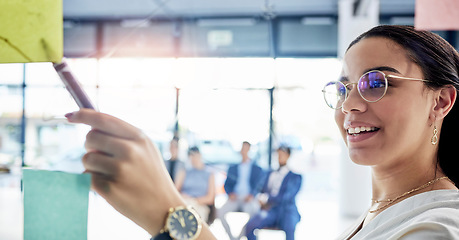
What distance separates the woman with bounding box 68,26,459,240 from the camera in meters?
0.59

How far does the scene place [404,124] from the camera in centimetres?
62

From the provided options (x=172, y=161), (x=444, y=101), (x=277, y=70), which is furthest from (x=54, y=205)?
(x=277, y=70)

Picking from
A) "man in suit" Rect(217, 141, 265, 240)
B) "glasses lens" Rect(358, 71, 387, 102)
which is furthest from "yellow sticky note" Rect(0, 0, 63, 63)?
"man in suit" Rect(217, 141, 265, 240)

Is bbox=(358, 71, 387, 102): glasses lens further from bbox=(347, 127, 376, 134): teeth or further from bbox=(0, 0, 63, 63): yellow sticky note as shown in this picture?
bbox=(0, 0, 63, 63): yellow sticky note

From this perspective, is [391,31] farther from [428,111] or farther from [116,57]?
[116,57]

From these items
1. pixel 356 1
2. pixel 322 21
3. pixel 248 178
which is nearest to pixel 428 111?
pixel 248 178

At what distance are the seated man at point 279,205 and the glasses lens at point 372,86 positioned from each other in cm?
220

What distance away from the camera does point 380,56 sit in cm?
63

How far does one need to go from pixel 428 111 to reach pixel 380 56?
4.6 inches

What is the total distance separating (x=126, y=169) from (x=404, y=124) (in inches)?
17.0

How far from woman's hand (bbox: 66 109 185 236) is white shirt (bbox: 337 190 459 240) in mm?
302

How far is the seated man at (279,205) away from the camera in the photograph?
2773 mm

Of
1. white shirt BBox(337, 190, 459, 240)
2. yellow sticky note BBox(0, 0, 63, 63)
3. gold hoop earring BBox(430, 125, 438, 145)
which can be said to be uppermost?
yellow sticky note BBox(0, 0, 63, 63)

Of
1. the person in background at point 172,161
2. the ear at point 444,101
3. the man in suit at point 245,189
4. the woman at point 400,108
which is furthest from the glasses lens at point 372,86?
the man in suit at point 245,189
